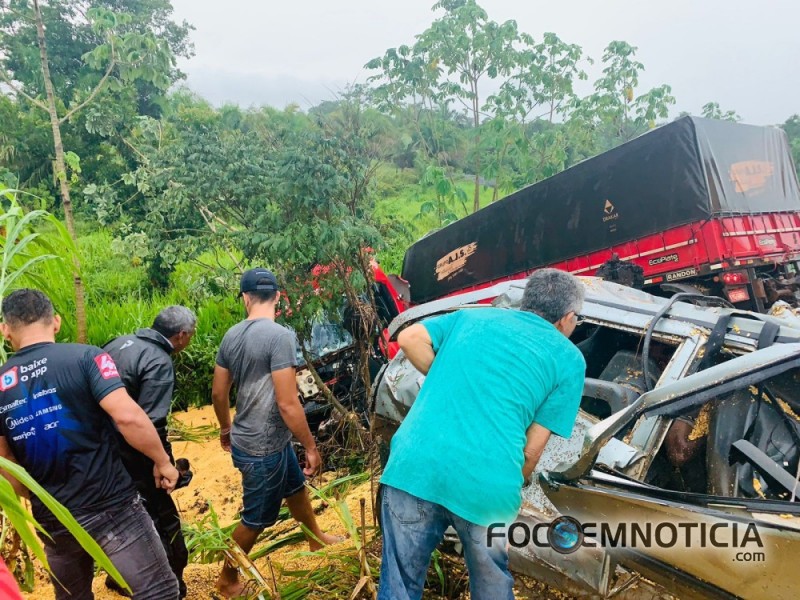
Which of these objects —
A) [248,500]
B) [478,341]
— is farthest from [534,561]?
[248,500]

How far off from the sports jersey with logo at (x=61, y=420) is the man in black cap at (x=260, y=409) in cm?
77

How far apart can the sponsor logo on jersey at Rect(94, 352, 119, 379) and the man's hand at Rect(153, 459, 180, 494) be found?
49cm

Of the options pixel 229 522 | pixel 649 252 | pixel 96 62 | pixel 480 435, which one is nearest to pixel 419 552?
pixel 480 435

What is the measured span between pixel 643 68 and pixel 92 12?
1034cm

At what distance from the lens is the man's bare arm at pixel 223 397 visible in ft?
9.45

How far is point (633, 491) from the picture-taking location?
1753mm

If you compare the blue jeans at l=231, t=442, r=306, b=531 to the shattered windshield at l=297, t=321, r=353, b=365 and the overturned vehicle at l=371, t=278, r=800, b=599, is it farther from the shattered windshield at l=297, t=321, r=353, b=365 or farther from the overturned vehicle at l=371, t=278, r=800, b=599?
the shattered windshield at l=297, t=321, r=353, b=365

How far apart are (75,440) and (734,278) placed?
6.36 m

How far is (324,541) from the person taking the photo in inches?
123

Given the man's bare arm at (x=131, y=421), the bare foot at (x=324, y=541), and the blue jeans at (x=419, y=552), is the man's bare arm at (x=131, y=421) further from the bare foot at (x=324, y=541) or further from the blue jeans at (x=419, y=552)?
the bare foot at (x=324, y=541)

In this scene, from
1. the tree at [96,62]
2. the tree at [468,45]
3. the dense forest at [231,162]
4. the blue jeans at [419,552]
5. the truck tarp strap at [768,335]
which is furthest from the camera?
the tree at [468,45]

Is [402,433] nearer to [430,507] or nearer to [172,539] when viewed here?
[430,507]

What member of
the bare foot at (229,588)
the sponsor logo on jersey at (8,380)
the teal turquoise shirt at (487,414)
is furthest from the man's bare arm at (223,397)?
the teal turquoise shirt at (487,414)

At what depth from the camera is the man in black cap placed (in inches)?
106
